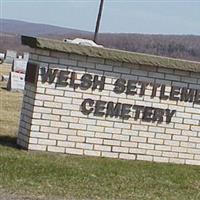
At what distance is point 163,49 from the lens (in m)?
72.6

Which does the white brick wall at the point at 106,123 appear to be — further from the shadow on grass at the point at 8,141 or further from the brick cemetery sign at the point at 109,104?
the shadow on grass at the point at 8,141

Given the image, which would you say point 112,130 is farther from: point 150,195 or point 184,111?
point 150,195

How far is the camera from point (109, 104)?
37.4 ft

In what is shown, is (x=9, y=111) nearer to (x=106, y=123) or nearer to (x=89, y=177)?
(x=106, y=123)

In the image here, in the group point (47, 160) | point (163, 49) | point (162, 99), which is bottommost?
point (163, 49)

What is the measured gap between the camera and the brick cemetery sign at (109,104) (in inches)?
436

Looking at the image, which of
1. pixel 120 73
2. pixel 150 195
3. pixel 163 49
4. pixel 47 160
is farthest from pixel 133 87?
pixel 163 49

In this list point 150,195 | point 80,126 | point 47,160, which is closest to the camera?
point 150,195

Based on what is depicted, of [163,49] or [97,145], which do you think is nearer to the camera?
[97,145]

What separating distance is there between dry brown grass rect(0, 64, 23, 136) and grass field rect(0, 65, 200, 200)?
166 cm

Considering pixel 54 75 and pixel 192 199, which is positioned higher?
pixel 54 75

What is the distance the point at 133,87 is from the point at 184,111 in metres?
0.95

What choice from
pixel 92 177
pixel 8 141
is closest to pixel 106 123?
pixel 8 141

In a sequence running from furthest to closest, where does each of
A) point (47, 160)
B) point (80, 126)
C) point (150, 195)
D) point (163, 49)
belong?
point (163, 49) < point (80, 126) < point (47, 160) < point (150, 195)
